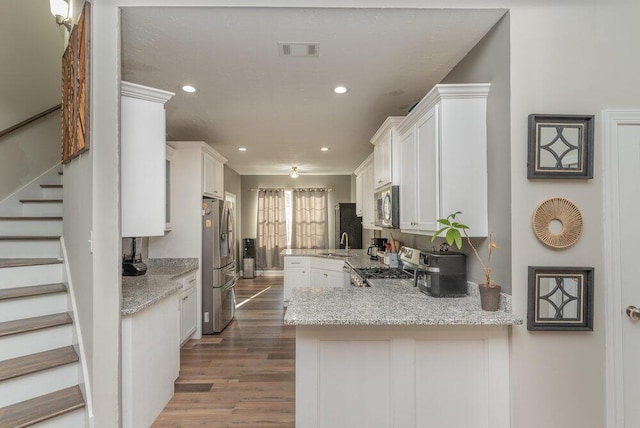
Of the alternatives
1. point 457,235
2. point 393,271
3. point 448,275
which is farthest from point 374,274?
point 457,235

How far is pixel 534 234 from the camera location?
1715mm

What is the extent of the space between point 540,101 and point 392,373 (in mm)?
1713

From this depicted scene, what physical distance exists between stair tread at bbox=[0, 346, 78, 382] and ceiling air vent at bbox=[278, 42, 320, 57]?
2330mm

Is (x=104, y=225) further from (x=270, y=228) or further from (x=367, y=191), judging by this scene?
(x=270, y=228)

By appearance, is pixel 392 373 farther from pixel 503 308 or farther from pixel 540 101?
pixel 540 101

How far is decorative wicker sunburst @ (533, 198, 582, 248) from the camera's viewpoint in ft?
5.60

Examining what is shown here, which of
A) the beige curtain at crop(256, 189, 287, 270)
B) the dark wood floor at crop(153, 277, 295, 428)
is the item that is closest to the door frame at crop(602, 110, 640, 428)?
the dark wood floor at crop(153, 277, 295, 428)

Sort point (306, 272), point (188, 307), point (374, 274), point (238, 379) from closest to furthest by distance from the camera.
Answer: point (238, 379) → point (374, 274) → point (188, 307) → point (306, 272)

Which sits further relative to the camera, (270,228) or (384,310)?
(270,228)

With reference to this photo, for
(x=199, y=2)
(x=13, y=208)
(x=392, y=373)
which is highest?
(x=199, y=2)

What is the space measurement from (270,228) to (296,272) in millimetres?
3011

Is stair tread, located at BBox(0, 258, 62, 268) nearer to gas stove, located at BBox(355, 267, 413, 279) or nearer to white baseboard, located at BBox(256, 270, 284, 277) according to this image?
gas stove, located at BBox(355, 267, 413, 279)

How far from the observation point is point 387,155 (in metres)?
3.16

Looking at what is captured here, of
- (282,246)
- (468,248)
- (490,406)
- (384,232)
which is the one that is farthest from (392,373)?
(282,246)
